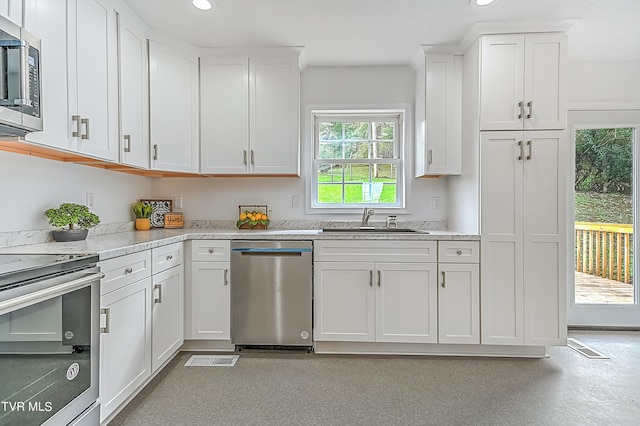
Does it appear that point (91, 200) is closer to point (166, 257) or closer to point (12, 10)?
point (166, 257)

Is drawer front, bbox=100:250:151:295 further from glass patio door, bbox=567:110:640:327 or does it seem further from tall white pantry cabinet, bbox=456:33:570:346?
glass patio door, bbox=567:110:640:327

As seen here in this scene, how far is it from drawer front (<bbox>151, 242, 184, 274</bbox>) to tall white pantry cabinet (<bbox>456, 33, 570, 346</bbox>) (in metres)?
2.20

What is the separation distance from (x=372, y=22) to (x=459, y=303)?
2.13 m

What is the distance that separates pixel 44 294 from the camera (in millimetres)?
1301

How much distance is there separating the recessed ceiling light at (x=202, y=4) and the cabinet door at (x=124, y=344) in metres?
1.79

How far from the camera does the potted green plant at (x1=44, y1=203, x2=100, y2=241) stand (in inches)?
80.5

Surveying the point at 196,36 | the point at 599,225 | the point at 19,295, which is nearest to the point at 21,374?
the point at 19,295

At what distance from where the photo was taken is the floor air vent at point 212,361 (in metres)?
2.52

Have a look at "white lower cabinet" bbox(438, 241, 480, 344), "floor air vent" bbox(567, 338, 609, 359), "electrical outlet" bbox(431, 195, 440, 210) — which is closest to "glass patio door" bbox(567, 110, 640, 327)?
"floor air vent" bbox(567, 338, 609, 359)

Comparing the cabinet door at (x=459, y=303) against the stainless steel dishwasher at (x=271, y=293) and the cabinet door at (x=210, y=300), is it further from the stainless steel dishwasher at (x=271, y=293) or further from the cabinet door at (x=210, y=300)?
the cabinet door at (x=210, y=300)

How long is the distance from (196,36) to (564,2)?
8.48ft

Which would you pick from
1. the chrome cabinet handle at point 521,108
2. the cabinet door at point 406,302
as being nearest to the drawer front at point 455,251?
the cabinet door at point 406,302

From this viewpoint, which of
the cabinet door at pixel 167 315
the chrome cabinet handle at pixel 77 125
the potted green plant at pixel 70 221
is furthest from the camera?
the cabinet door at pixel 167 315

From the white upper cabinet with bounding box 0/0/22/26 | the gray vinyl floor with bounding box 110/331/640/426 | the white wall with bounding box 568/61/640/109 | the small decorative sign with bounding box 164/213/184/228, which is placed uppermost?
the white wall with bounding box 568/61/640/109
